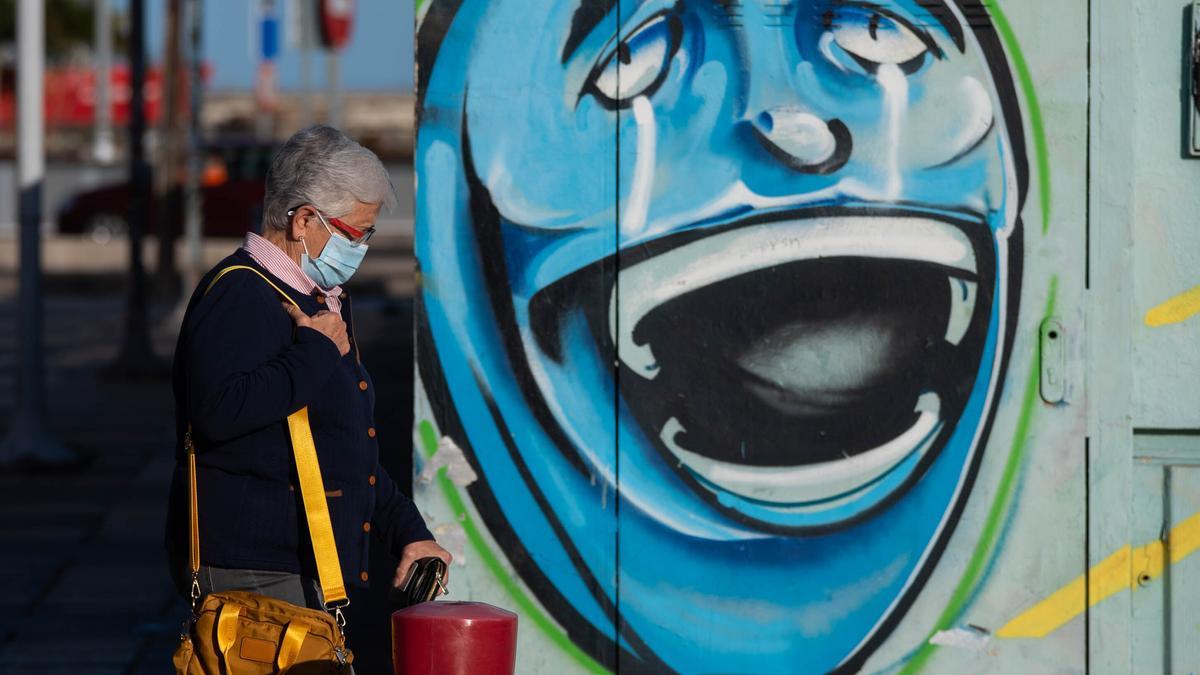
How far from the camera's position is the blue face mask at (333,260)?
3.29 metres

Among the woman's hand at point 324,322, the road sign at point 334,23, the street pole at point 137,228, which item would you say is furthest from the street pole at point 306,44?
the woman's hand at point 324,322

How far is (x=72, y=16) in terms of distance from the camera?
7194 centimetres

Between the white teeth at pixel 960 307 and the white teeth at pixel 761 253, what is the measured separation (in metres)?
0.04

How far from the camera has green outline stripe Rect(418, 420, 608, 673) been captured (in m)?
4.27

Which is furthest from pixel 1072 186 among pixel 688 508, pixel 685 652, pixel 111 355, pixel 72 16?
pixel 72 16

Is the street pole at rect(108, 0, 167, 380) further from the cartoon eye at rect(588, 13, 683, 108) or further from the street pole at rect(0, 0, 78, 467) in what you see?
the cartoon eye at rect(588, 13, 683, 108)

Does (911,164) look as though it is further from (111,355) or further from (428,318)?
(111,355)

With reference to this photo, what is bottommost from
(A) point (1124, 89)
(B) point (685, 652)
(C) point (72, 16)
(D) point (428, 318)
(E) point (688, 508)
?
(B) point (685, 652)

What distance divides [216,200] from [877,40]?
2829cm

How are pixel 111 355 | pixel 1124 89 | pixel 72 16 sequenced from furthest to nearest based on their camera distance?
pixel 72 16 < pixel 111 355 < pixel 1124 89

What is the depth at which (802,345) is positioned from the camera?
165 inches

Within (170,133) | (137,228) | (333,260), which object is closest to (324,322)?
(333,260)

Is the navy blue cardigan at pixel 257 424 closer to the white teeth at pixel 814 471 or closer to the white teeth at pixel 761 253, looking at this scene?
the white teeth at pixel 761 253

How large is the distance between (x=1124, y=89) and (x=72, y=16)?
72.9 metres
